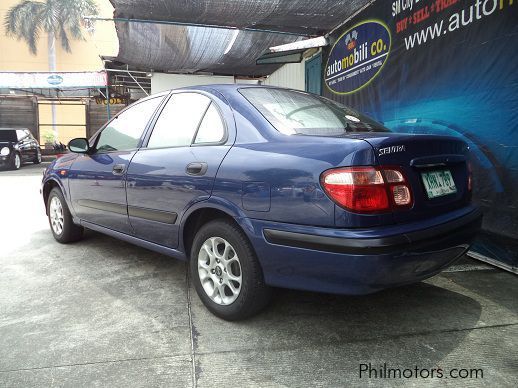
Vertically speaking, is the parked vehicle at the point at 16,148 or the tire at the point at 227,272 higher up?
the parked vehicle at the point at 16,148

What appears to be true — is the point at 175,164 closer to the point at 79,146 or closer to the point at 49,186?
the point at 79,146

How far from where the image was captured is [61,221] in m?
4.43

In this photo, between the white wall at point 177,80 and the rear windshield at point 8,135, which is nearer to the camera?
the white wall at point 177,80

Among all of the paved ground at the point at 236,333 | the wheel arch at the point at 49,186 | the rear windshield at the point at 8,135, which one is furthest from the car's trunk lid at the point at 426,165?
the rear windshield at the point at 8,135

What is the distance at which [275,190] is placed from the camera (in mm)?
2172

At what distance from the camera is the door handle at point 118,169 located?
3244 millimetres

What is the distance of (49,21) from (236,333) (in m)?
35.4

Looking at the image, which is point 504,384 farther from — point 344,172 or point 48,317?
point 48,317

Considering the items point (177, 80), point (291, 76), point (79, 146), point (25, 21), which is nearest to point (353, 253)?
point (79, 146)

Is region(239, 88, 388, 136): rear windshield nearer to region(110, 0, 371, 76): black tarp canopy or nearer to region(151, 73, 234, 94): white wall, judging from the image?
region(110, 0, 371, 76): black tarp canopy

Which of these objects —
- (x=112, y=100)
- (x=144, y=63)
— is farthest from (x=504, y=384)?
(x=112, y=100)

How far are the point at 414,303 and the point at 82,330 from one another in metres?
2.19

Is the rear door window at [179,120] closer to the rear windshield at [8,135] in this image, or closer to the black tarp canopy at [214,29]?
the black tarp canopy at [214,29]

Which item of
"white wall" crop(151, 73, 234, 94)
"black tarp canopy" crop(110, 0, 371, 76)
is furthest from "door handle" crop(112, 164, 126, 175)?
"white wall" crop(151, 73, 234, 94)
